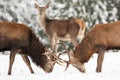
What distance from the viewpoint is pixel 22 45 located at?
597 inches

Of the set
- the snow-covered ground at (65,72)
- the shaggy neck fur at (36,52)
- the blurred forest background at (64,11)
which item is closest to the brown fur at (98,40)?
the snow-covered ground at (65,72)

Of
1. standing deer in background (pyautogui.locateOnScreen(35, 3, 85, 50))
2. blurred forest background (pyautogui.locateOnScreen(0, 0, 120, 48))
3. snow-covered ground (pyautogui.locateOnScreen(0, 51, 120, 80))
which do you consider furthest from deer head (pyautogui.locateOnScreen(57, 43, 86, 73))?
blurred forest background (pyautogui.locateOnScreen(0, 0, 120, 48))

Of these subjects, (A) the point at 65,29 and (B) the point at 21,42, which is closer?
(B) the point at 21,42

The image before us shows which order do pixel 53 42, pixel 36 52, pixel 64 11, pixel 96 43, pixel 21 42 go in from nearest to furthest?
1. pixel 96 43
2. pixel 21 42
3. pixel 36 52
4. pixel 53 42
5. pixel 64 11

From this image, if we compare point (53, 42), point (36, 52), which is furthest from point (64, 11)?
point (36, 52)

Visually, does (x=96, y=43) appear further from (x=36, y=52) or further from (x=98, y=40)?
(x=36, y=52)

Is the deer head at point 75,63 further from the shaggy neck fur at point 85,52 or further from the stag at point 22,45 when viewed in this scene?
the stag at point 22,45

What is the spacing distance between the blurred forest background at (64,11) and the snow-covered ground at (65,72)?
15.7 meters

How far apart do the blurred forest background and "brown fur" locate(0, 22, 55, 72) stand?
21.3 metres

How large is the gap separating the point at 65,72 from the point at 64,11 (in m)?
21.2

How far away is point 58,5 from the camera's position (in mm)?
38188

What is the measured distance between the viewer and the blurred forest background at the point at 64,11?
123 feet

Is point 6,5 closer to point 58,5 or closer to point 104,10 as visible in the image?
point 58,5

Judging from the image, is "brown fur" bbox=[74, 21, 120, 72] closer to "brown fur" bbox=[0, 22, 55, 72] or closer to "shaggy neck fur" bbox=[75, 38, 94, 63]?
"shaggy neck fur" bbox=[75, 38, 94, 63]
